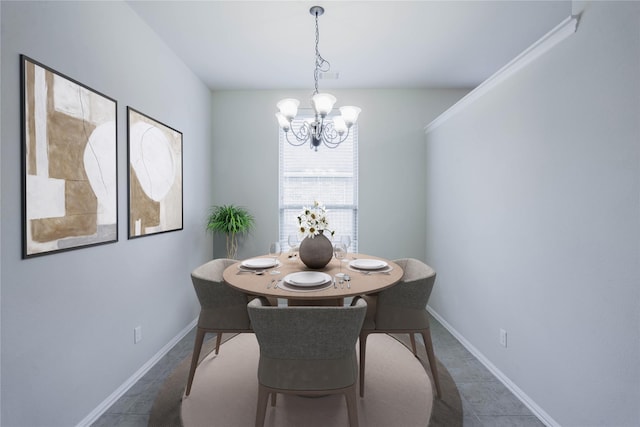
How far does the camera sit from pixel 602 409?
146 centimetres

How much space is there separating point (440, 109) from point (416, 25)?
1.57 metres

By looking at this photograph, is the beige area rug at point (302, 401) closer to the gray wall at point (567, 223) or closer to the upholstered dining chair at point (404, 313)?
the upholstered dining chair at point (404, 313)

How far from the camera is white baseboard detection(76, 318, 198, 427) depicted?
1842 mm

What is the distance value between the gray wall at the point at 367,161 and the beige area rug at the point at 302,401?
165 cm

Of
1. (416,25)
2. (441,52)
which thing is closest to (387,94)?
(441,52)

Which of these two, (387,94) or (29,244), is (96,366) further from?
(387,94)

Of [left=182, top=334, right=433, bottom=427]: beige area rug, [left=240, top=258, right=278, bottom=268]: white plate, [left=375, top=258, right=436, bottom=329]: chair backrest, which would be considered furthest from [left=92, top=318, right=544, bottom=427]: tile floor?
[left=240, top=258, right=278, bottom=268]: white plate

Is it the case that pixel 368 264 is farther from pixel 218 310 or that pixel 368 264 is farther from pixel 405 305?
pixel 218 310

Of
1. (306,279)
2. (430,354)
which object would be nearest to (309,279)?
(306,279)

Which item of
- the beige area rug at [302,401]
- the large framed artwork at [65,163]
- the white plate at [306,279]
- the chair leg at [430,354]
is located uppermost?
the large framed artwork at [65,163]

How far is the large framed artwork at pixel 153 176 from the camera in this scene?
2.28 meters

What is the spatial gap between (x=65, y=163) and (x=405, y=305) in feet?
7.19

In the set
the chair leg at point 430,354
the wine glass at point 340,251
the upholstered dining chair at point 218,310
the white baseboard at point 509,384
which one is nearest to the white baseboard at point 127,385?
the upholstered dining chair at point 218,310

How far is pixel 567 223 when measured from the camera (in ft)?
5.45
